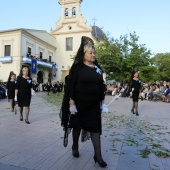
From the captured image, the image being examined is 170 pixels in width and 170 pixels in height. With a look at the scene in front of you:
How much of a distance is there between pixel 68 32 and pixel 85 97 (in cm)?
4199

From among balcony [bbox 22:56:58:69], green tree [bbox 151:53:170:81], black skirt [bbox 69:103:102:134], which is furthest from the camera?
green tree [bbox 151:53:170:81]

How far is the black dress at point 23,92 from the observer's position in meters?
7.53

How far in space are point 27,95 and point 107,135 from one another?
115 inches

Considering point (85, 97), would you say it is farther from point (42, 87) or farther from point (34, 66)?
point (34, 66)

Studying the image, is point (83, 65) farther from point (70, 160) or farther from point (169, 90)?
point (169, 90)

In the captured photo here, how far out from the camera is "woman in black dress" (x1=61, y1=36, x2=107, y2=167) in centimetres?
381

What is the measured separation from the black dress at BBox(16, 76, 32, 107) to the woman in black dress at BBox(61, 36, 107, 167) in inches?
149

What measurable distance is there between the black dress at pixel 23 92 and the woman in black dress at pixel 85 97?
12.4ft

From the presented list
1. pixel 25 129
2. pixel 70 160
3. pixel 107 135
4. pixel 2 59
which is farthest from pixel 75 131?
pixel 2 59

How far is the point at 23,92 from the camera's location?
7.59 meters

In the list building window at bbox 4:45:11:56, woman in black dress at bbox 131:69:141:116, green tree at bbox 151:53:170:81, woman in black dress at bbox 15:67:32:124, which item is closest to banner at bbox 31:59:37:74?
building window at bbox 4:45:11:56

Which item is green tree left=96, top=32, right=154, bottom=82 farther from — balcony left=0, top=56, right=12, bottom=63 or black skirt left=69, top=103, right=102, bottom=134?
black skirt left=69, top=103, right=102, bottom=134

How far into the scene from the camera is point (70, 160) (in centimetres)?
407

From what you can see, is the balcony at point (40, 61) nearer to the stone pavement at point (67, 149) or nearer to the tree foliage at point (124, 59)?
the tree foliage at point (124, 59)
